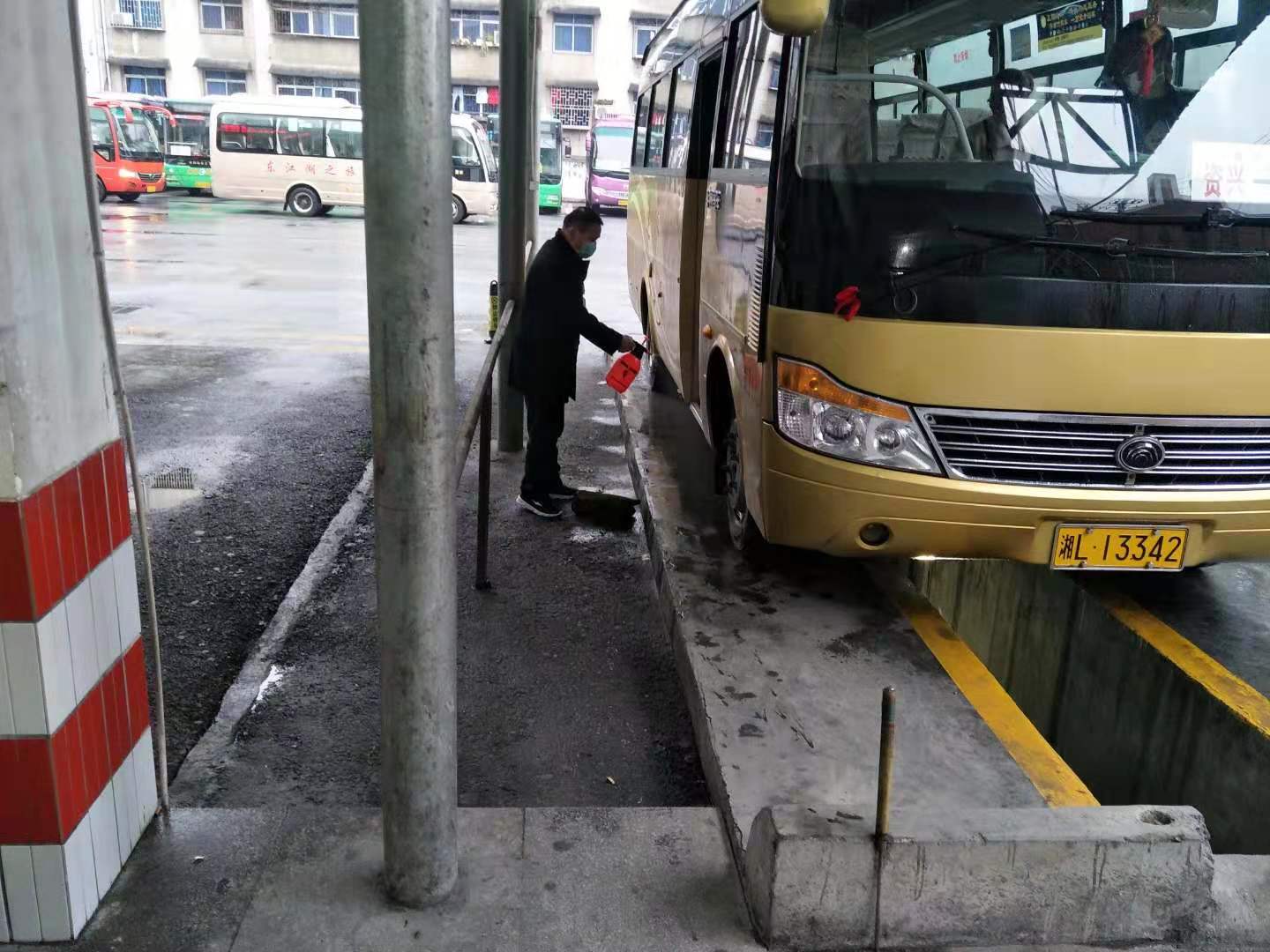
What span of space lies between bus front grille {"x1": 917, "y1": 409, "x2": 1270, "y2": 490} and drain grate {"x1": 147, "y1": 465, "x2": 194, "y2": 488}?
4836mm

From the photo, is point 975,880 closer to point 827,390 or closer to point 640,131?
point 827,390

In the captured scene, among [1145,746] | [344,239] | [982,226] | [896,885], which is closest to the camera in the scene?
[896,885]

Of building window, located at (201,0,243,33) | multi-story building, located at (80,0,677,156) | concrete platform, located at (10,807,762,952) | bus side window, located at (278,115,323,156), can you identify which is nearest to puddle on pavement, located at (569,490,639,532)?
concrete platform, located at (10,807,762,952)

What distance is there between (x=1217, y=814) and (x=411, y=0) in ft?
12.9

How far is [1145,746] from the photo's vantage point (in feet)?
15.0

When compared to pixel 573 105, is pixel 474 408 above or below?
below

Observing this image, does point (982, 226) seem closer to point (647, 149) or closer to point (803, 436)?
point (803, 436)

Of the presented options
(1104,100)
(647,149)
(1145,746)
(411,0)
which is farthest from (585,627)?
(647,149)

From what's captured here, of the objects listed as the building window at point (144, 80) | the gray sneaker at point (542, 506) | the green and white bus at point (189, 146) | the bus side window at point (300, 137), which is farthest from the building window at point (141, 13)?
the gray sneaker at point (542, 506)

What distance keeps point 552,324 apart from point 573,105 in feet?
139

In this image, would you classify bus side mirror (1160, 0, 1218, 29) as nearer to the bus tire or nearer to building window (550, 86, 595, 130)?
the bus tire

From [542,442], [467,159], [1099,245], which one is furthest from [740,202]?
[467,159]

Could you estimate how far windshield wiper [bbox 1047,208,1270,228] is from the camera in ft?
12.4

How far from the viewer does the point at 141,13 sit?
44.2m
